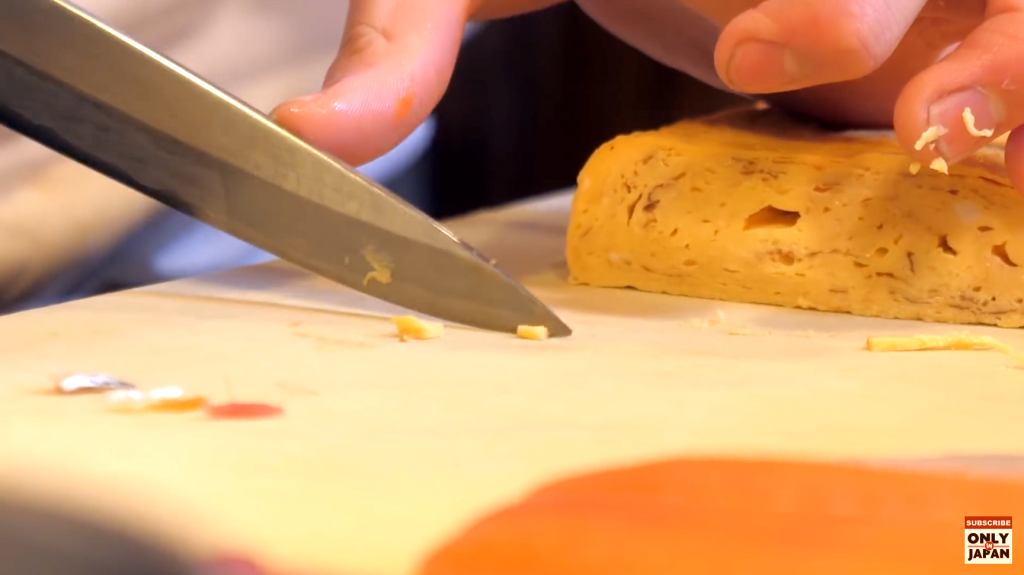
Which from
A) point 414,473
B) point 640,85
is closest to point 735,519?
point 414,473

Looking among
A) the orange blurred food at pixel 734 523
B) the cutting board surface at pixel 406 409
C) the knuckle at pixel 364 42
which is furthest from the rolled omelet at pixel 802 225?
the orange blurred food at pixel 734 523

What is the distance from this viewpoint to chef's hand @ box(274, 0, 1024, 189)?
28.9 inches

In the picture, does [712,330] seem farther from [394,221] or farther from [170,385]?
[170,385]

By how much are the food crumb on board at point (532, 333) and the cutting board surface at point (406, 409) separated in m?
0.02

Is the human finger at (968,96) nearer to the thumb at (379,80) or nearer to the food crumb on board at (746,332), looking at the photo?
the food crumb on board at (746,332)

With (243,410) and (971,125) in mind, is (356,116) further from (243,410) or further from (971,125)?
(971,125)

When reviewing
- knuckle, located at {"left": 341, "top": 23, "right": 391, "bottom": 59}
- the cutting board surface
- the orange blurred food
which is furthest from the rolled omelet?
the orange blurred food

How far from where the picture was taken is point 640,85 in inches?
83.9

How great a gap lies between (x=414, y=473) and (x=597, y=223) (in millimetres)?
543

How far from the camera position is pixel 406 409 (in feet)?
1.99

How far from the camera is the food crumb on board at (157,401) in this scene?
0.61 m

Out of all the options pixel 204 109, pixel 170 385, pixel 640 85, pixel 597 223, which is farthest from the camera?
pixel 640 85

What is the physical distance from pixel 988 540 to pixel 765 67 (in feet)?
1.33

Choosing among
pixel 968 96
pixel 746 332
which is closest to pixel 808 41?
pixel 968 96
